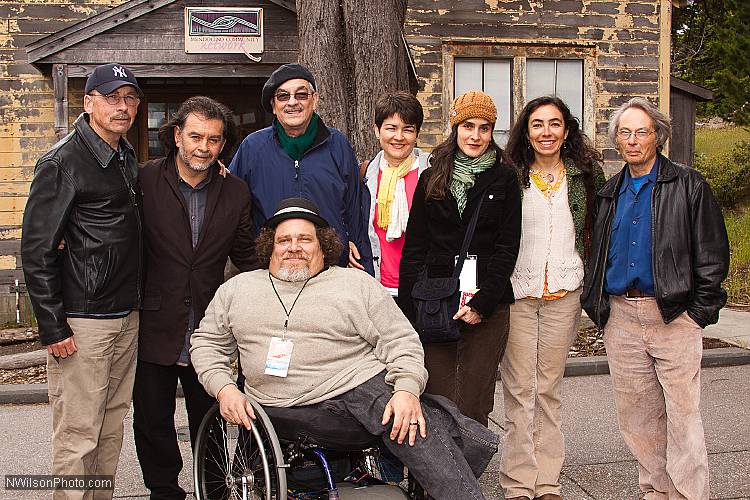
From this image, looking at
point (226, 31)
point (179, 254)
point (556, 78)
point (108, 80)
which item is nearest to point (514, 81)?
point (556, 78)

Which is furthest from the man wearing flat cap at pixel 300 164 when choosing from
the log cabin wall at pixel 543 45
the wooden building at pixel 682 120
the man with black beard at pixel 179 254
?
the wooden building at pixel 682 120

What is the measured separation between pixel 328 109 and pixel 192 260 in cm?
293

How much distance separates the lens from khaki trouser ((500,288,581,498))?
4047mm

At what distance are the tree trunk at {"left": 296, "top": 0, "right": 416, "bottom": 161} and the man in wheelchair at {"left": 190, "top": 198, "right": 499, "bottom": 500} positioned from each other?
291 cm

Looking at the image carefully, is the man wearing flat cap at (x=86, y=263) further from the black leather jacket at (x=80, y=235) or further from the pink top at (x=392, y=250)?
the pink top at (x=392, y=250)

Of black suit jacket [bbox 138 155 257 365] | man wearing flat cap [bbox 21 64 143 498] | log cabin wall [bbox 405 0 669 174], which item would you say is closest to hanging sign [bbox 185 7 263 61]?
log cabin wall [bbox 405 0 669 174]

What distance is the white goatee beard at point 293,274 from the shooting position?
3.57m

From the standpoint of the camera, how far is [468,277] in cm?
385

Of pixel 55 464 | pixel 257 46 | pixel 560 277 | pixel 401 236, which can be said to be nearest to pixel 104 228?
pixel 55 464

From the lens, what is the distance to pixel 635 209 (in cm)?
387

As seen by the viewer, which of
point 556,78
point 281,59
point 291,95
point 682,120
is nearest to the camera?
point 291,95

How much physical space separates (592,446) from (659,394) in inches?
49.9

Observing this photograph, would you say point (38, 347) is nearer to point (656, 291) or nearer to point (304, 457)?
point (304, 457)

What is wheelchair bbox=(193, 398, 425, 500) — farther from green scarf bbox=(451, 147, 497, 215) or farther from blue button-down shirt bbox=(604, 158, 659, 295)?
blue button-down shirt bbox=(604, 158, 659, 295)
